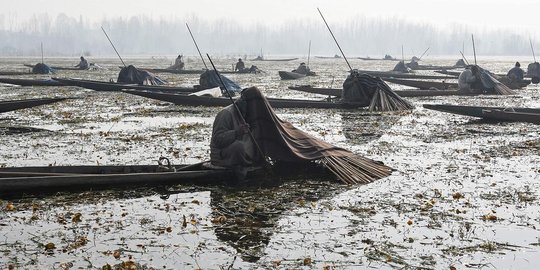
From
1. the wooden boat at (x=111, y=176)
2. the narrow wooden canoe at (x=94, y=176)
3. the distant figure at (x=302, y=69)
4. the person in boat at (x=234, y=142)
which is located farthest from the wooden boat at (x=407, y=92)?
the distant figure at (x=302, y=69)

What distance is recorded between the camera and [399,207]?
25.1 ft

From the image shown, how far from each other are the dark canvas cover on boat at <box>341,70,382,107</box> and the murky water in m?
6.24

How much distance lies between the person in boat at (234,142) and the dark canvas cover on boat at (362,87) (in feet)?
34.8

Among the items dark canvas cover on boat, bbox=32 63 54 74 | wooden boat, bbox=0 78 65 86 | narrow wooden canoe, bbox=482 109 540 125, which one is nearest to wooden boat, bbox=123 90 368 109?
narrow wooden canoe, bbox=482 109 540 125

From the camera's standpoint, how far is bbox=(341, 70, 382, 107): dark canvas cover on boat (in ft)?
62.3

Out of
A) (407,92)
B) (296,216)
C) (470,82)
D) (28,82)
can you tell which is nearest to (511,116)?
Result: (407,92)

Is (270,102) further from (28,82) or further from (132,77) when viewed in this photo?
(28,82)

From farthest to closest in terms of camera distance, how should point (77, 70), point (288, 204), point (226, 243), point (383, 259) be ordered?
point (77, 70) → point (288, 204) → point (226, 243) → point (383, 259)

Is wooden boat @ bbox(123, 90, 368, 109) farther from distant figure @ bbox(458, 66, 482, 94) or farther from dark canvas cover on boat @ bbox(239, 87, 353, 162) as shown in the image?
dark canvas cover on boat @ bbox(239, 87, 353, 162)

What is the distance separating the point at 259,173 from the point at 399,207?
7.54ft

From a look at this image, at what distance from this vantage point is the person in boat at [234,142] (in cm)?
868

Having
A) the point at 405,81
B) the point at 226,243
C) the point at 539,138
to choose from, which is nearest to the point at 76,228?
the point at 226,243

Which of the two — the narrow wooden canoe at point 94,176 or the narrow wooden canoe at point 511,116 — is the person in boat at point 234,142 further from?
the narrow wooden canoe at point 511,116

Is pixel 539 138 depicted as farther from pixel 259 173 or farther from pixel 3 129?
pixel 3 129
